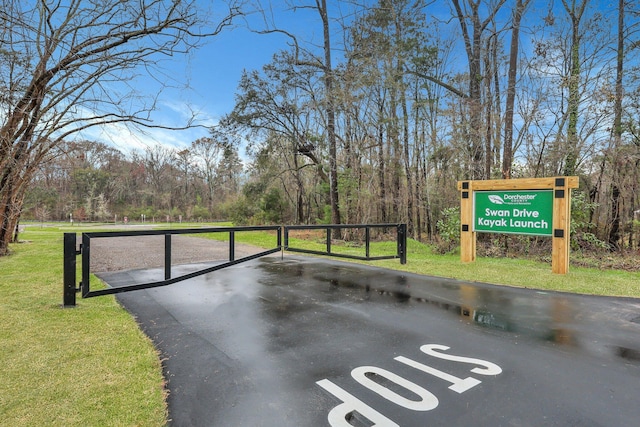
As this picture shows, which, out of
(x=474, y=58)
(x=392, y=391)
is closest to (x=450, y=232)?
(x=474, y=58)

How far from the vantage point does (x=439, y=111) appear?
1180 cm

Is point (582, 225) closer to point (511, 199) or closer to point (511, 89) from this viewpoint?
point (511, 199)

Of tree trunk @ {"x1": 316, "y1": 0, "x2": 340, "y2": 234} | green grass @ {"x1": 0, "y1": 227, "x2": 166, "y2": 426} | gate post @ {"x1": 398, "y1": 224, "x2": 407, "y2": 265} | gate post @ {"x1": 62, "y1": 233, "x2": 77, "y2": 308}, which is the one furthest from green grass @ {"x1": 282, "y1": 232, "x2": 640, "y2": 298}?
tree trunk @ {"x1": 316, "y1": 0, "x2": 340, "y2": 234}

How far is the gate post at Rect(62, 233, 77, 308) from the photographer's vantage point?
386 centimetres

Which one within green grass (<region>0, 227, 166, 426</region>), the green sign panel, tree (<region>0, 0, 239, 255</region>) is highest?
tree (<region>0, 0, 239, 255</region>)

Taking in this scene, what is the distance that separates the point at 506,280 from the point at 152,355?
5816mm

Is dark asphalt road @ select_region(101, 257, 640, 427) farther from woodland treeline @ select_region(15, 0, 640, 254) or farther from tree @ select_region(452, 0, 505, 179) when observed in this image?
tree @ select_region(452, 0, 505, 179)

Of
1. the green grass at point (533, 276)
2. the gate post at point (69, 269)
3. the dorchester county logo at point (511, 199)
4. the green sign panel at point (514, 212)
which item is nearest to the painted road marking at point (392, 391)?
the gate post at point (69, 269)

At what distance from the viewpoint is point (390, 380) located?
241cm

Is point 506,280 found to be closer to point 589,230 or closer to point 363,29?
point 589,230

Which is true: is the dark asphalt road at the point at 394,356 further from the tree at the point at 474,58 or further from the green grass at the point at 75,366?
the tree at the point at 474,58

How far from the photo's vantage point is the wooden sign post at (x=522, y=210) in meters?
6.58

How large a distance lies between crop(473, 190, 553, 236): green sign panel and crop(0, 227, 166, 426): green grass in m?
7.36

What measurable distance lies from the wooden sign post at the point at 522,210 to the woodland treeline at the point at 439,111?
2.44 metres
